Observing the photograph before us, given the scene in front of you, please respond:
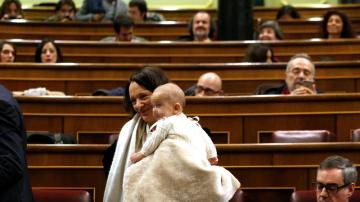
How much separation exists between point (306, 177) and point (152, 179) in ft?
4.73

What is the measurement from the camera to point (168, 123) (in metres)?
3.01

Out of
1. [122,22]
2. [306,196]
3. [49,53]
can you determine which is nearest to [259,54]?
[122,22]

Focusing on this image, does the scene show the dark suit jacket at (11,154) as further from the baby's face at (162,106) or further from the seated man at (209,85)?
the seated man at (209,85)

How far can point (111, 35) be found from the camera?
26.5 feet

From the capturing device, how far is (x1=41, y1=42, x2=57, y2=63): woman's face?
21.3 feet

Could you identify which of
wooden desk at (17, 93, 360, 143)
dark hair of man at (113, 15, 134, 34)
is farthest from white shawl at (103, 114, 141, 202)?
dark hair of man at (113, 15, 134, 34)

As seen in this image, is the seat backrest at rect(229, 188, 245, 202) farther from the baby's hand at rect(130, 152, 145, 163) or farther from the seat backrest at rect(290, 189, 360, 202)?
the baby's hand at rect(130, 152, 145, 163)

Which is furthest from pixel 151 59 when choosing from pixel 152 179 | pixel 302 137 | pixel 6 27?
pixel 152 179

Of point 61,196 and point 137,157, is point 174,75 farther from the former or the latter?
point 137,157

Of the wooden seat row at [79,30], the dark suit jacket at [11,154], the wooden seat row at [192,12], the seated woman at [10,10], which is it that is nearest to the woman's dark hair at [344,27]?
the wooden seat row at [79,30]

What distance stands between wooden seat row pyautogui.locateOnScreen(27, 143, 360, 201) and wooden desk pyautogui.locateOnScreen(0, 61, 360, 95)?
1901 mm

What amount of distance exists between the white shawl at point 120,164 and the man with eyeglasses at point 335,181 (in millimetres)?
726

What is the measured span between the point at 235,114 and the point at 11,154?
7.92 ft

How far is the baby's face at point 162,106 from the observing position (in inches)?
121
